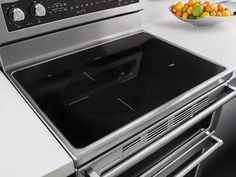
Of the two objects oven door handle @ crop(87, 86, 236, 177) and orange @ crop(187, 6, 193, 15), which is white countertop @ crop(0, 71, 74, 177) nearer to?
oven door handle @ crop(87, 86, 236, 177)

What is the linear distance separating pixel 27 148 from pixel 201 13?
3.35ft

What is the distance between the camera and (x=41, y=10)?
815 mm

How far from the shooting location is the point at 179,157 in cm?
85

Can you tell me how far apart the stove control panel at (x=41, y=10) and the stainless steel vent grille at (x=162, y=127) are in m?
0.53

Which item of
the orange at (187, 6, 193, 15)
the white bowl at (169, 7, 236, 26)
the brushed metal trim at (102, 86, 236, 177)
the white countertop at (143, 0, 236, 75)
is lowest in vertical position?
the brushed metal trim at (102, 86, 236, 177)

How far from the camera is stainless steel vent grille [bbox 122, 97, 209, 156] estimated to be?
25.6 inches

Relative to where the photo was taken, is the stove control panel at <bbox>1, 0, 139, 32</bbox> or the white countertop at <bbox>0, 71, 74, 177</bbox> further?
the stove control panel at <bbox>1, 0, 139, 32</bbox>

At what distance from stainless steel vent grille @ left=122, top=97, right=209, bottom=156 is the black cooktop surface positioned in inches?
2.2

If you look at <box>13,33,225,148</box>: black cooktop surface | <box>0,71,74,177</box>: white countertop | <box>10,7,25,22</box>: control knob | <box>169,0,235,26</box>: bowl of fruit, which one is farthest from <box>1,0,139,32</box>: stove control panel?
<box>169,0,235,26</box>: bowl of fruit

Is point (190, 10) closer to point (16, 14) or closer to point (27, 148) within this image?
point (16, 14)

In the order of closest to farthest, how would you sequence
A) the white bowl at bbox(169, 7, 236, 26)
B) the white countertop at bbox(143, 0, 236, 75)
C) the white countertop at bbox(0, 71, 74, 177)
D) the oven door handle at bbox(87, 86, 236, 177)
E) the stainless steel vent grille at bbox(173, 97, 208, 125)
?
the white countertop at bbox(0, 71, 74, 177)
the oven door handle at bbox(87, 86, 236, 177)
the stainless steel vent grille at bbox(173, 97, 208, 125)
the white countertop at bbox(143, 0, 236, 75)
the white bowl at bbox(169, 7, 236, 26)

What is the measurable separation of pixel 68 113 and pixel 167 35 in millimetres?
691

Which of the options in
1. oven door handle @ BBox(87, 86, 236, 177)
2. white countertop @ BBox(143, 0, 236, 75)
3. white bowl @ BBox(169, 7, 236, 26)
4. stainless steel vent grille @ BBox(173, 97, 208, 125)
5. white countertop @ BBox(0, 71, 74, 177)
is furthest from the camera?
white bowl @ BBox(169, 7, 236, 26)

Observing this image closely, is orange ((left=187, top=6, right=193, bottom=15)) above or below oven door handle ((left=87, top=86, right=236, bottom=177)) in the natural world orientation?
above
